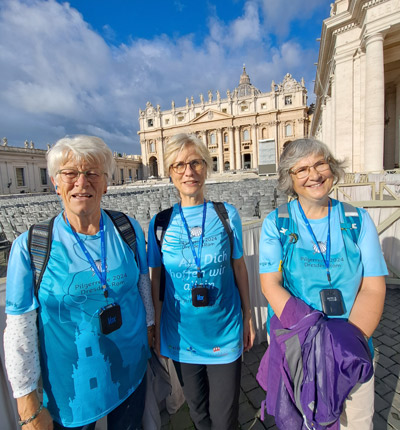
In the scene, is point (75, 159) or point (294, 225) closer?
point (75, 159)

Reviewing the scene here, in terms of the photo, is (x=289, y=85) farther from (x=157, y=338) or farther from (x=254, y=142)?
(x=157, y=338)

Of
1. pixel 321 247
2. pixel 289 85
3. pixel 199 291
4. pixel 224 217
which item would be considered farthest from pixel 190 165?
pixel 289 85

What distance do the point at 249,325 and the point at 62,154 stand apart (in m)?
1.59

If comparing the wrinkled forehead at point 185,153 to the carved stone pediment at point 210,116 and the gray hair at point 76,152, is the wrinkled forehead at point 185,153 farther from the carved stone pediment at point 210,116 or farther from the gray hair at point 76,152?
the carved stone pediment at point 210,116

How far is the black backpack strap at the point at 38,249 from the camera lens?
1.10m

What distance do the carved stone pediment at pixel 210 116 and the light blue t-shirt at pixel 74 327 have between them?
54.9 metres

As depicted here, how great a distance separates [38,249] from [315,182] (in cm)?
151

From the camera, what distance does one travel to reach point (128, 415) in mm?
1314

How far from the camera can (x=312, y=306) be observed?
1.35m

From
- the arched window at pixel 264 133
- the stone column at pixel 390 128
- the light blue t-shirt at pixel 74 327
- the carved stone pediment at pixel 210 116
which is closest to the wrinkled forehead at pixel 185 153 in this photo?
the light blue t-shirt at pixel 74 327

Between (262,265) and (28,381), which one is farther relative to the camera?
(262,265)

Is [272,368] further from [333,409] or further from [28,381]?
[28,381]

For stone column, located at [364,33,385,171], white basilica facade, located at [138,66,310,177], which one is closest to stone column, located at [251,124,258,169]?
white basilica facade, located at [138,66,310,177]

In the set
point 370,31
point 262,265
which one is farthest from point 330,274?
point 370,31
